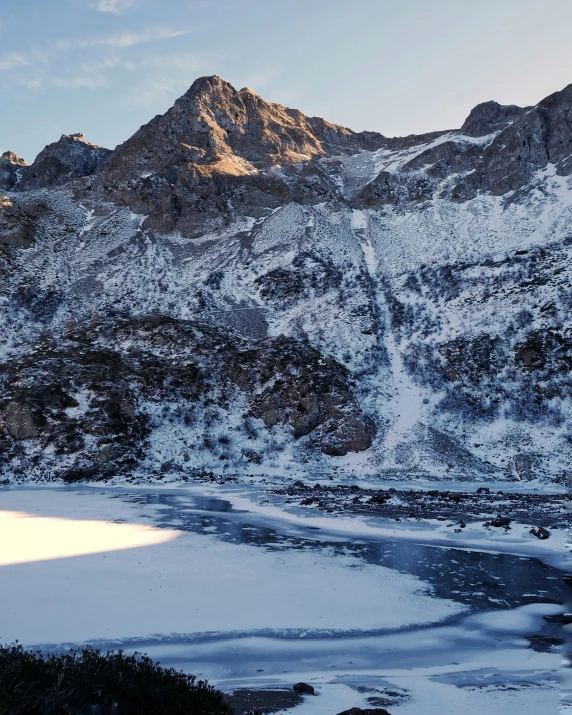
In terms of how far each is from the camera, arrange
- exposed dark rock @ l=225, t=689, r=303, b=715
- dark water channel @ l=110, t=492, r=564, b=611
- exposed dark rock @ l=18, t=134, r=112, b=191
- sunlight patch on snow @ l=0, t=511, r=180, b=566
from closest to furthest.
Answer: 1. exposed dark rock @ l=225, t=689, r=303, b=715
2. dark water channel @ l=110, t=492, r=564, b=611
3. sunlight patch on snow @ l=0, t=511, r=180, b=566
4. exposed dark rock @ l=18, t=134, r=112, b=191

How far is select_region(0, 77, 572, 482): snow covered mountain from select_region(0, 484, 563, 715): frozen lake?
50.9ft

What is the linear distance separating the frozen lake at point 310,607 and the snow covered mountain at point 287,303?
611 inches

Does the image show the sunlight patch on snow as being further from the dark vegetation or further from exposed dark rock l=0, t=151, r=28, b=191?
exposed dark rock l=0, t=151, r=28, b=191

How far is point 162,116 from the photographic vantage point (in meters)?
76.6

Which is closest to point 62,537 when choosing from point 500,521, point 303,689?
point 303,689

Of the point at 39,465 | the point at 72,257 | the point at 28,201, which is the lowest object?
the point at 39,465

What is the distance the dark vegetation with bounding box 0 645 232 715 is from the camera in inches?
201

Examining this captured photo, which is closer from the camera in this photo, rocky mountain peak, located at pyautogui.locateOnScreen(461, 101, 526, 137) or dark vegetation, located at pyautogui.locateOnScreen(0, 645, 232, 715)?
dark vegetation, located at pyautogui.locateOnScreen(0, 645, 232, 715)

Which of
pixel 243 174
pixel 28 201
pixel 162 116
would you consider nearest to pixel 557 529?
pixel 243 174

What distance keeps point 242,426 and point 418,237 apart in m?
33.2

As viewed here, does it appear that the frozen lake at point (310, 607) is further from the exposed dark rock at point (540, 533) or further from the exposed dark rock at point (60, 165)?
the exposed dark rock at point (60, 165)

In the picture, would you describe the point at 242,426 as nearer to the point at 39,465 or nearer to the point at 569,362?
the point at 39,465

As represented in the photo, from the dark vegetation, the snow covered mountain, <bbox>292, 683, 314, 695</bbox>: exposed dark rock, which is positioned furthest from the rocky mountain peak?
the dark vegetation

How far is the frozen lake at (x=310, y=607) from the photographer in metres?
7.26
